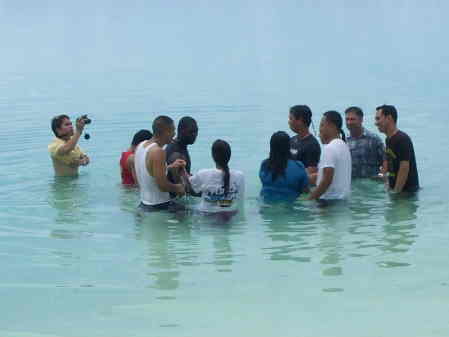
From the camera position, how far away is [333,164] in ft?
35.9

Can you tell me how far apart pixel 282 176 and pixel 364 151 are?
202cm

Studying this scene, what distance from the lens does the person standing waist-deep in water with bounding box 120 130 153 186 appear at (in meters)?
12.3

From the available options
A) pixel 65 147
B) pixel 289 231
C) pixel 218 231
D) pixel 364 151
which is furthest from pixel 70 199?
pixel 364 151

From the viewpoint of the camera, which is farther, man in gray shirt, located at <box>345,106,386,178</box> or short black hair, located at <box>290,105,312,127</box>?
man in gray shirt, located at <box>345,106,386,178</box>

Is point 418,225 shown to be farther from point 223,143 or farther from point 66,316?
point 66,316

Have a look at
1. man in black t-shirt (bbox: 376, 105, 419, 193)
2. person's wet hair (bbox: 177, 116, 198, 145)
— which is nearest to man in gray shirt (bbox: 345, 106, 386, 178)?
man in black t-shirt (bbox: 376, 105, 419, 193)

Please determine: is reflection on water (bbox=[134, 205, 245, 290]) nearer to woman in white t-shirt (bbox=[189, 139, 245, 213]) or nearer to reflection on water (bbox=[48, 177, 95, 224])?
woman in white t-shirt (bbox=[189, 139, 245, 213])

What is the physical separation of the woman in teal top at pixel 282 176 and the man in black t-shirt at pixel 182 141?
951 mm

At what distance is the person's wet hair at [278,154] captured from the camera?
1077 centimetres

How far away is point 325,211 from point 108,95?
15.8 metres

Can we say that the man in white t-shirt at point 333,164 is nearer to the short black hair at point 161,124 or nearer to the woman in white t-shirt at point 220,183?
the woman in white t-shirt at point 220,183

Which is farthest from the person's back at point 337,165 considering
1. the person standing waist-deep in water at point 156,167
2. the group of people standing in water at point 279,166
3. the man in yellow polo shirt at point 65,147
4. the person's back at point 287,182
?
the man in yellow polo shirt at point 65,147

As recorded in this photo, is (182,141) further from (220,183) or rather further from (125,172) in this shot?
(125,172)

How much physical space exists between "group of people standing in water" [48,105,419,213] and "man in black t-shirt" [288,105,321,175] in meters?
0.01
